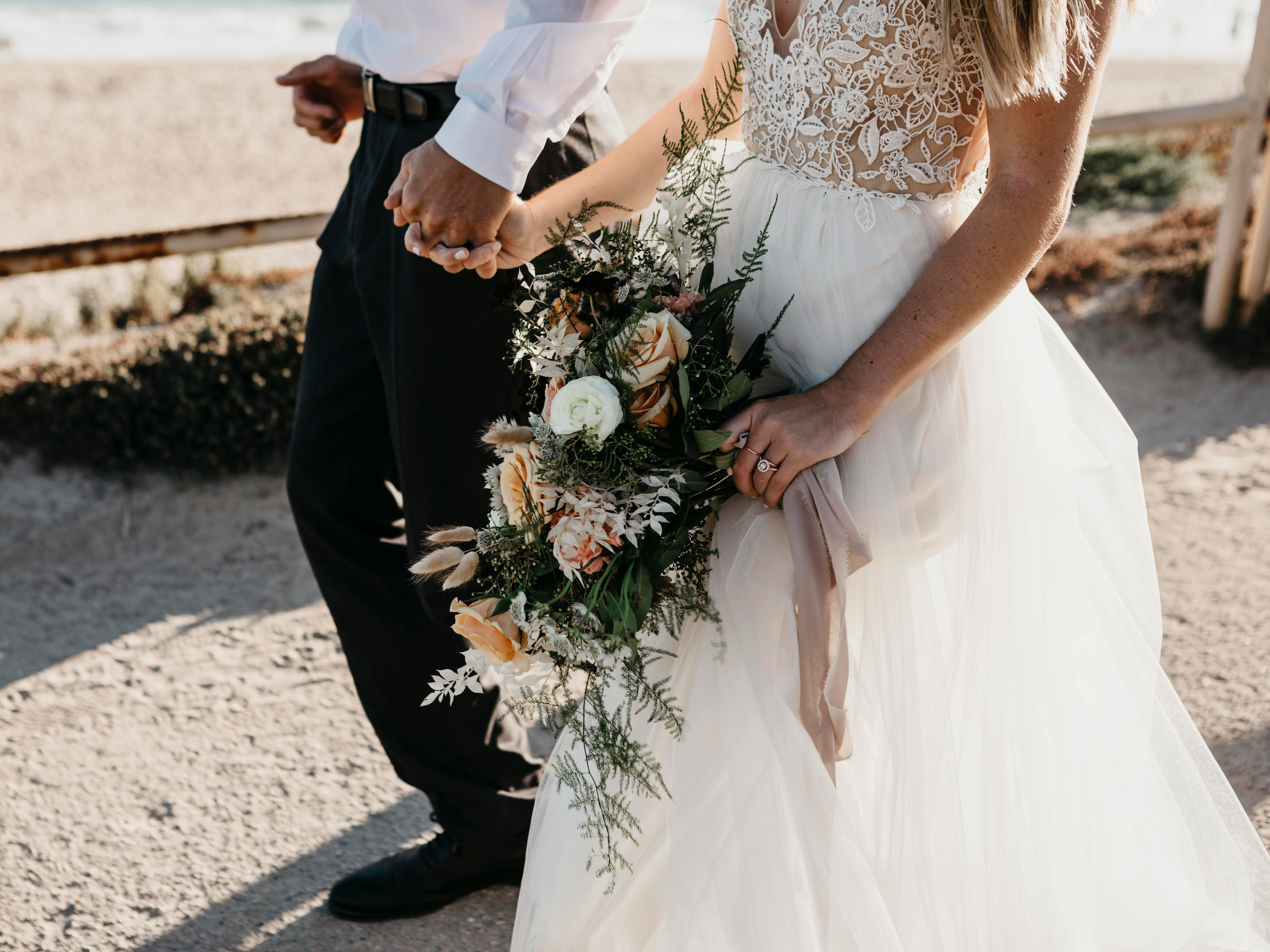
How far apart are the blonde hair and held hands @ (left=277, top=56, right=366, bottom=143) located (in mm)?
1363

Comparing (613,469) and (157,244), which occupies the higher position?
(613,469)

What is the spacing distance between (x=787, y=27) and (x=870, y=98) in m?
0.19

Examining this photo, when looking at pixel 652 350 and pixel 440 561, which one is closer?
pixel 652 350

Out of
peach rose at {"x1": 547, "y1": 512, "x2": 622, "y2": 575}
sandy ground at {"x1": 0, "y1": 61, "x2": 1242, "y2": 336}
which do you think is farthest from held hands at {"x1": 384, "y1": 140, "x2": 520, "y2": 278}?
sandy ground at {"x1": 0, "y1": 61, "x2": 1242, "y2": 336}

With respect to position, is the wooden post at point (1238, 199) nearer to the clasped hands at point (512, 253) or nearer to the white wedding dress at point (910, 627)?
the white wedding dress at point (910, 627)

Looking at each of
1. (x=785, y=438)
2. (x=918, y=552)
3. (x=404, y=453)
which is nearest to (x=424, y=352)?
(x=404, y=453)

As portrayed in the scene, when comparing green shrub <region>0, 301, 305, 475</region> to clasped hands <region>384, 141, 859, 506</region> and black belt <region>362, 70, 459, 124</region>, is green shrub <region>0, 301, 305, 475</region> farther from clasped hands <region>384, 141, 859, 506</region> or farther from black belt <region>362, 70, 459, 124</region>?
clasped hands <region>384, 141, 859, 506</region>

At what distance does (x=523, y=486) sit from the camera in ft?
4.81

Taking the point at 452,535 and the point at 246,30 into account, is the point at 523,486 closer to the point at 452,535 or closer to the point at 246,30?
the point at 452,535

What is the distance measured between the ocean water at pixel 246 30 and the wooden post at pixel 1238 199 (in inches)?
506

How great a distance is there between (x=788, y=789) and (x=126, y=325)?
5007 millimetres

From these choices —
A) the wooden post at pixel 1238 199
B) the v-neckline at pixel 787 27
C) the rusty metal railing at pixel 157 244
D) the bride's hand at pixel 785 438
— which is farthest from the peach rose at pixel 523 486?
the wooden post at pixel 1238 199

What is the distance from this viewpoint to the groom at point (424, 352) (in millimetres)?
1705

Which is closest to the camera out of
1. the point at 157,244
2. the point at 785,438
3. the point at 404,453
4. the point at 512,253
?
the point at 785,438
